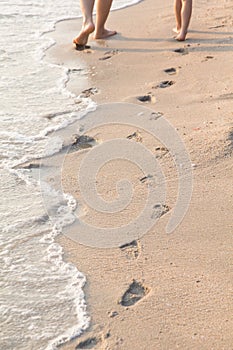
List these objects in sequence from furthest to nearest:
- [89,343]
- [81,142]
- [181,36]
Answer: [181,36] → [81,142] → [89,343]

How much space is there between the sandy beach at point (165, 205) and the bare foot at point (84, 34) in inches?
4.0

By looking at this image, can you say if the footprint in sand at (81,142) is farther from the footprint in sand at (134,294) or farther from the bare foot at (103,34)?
the bare foot at (103,34)

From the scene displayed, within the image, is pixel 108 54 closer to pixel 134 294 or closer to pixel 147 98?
pixel 147 98

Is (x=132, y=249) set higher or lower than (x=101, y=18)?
lower

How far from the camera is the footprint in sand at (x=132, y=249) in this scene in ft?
9.38

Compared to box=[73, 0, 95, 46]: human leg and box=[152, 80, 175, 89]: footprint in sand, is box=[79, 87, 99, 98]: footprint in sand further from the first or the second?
box=[73, 0, 95, 46]: human leg

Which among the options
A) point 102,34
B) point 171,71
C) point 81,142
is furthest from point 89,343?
point 102,34

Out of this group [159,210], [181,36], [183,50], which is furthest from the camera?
[181,36]

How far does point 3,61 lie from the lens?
5.34 metres

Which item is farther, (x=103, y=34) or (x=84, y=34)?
(x=103, y=34)

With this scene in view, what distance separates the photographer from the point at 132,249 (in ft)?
9.52

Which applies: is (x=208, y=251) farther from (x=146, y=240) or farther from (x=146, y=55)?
(x=146, y=55)

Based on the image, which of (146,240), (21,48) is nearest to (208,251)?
(146,240)

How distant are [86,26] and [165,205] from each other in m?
2.68
